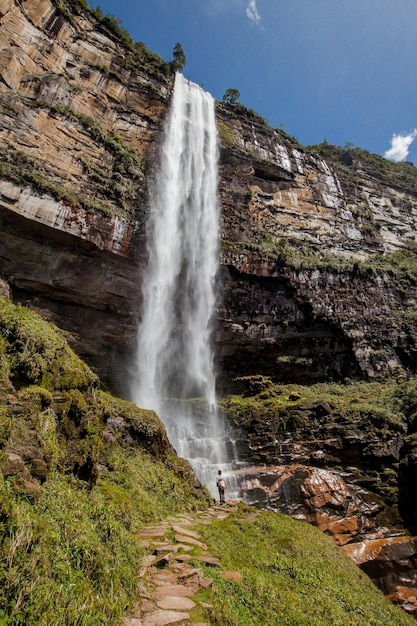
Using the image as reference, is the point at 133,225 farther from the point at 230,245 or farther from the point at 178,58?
the point at 178,58

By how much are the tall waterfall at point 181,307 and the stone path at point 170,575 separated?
432 inches

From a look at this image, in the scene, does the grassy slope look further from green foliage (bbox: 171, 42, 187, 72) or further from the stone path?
green foliage (bbox: 171, 42, 187, 72)

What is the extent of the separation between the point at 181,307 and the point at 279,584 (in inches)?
661

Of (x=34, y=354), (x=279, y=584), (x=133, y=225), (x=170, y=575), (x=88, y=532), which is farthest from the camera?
(x=133, y=225)

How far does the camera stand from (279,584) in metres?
4.64

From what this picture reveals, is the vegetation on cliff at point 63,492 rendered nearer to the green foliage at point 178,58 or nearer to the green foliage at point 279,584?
the green foliage at point 279,584

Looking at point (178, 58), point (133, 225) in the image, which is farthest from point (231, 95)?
point (133, 225)

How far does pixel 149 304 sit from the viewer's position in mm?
19375

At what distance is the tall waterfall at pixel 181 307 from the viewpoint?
61.2 ft

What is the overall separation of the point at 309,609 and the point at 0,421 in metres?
4.25

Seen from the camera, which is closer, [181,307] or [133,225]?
[133,225]

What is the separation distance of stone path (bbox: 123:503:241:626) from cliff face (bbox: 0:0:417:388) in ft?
45.0

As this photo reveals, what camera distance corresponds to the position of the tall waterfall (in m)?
18.7

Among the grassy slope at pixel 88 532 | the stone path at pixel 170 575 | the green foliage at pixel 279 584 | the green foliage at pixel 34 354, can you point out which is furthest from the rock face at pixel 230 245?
the green foliage at pixel 34 354
